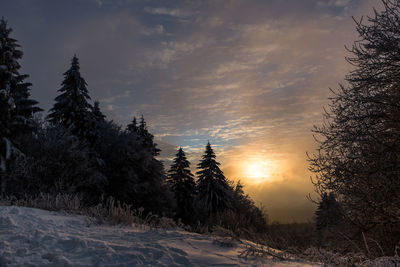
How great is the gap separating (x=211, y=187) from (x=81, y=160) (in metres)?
15.1

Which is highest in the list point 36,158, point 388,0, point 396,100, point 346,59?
point 388,0

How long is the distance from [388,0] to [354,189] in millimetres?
4680

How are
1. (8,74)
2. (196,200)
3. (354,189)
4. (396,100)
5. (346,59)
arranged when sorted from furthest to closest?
(196,200) < (8,74) < (346,59) < (354,189) < (396,100)

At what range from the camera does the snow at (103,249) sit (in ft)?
9.09

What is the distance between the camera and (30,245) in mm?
3182

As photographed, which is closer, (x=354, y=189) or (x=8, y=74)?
(x=354, y=189)

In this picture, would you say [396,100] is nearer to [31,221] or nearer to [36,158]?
[31,221]

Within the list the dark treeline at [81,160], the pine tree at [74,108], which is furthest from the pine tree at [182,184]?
the pine tree at [74,108]

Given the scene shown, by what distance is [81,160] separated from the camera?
811 inches

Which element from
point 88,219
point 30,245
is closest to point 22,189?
point 88,219

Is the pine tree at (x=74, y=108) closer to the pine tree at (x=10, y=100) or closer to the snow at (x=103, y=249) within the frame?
the pine tree at (x=10, y=100)

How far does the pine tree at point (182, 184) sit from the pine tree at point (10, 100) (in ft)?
60.0

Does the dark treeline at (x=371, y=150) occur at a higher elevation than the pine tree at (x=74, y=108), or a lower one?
lower

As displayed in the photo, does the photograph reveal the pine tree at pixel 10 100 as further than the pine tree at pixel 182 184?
No
